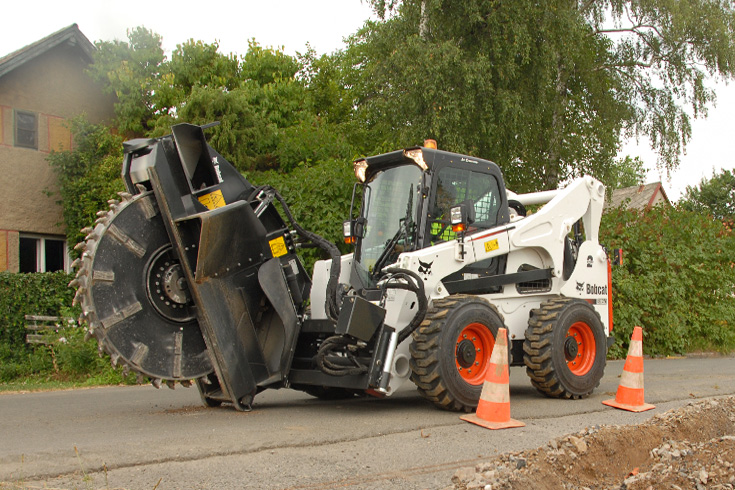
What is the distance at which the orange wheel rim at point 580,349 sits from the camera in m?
7.61

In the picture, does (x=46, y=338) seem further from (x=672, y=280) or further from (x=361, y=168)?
(x=672, y=280)

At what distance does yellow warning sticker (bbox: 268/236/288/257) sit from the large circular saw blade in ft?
2.86

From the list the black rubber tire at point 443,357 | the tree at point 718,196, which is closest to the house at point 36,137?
the black rubber tire at point 443,357

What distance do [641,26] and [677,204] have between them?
23.2 feet

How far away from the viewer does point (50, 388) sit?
1068 centimetres

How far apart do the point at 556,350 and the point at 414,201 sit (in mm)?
2120

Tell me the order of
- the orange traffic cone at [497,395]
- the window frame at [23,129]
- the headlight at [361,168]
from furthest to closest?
1. the window frame at [23,129]
2. the headlight at [361,168]
3. the orange traffic cone at [497,395]

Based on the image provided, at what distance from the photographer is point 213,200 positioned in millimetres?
6301

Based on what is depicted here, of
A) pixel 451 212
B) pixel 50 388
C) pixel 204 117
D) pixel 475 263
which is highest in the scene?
pixel 204 117

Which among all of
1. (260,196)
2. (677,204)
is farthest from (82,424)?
(677,204)

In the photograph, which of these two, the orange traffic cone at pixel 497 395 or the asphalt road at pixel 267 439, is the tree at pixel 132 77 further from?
the orange traffic cone at pixel 497 395

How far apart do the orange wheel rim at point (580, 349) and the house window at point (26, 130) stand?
1386 centimetres

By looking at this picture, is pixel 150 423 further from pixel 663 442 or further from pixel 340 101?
pixel 340 101

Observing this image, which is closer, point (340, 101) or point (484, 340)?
point (484, 340)
